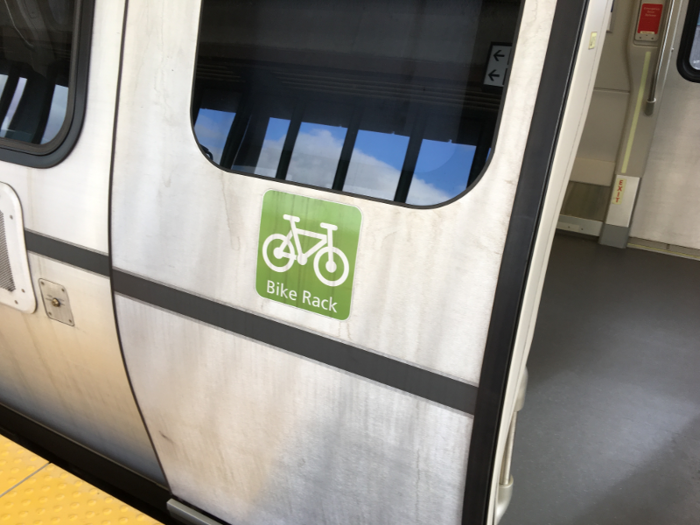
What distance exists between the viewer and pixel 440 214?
2.74 ft

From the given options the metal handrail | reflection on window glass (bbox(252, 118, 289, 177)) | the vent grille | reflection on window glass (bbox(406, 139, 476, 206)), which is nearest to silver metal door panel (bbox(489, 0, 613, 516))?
reflection on window glass (bbox(406, 139, 476, 206))

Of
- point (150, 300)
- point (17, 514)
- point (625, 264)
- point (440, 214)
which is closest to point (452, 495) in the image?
point (440, 214)

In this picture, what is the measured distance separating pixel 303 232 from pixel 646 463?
1906mm

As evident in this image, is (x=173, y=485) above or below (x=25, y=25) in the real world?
below

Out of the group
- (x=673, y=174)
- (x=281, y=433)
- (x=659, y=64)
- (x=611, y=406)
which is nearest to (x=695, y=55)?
(x=659, y=64)

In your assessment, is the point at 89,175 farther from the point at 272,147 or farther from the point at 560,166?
the point at 560,166

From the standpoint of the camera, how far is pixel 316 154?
962mm

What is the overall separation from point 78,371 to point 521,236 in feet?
4.03

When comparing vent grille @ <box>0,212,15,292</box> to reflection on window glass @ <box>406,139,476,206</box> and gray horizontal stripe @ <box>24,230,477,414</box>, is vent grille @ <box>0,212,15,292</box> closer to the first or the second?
gray horizontal stripe @ <box>24,230,477,414</box>

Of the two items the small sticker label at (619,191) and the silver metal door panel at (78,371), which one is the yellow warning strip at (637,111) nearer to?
the small sticker label at (619,191)

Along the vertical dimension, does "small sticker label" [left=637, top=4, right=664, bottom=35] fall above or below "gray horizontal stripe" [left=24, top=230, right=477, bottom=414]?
above

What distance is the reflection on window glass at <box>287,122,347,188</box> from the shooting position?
3.10 feet

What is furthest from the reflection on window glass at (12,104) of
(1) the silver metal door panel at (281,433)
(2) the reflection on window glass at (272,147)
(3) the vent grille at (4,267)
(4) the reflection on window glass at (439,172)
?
(4) the reflection on window glass at (439,172)

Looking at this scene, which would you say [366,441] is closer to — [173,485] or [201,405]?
[201,405]
